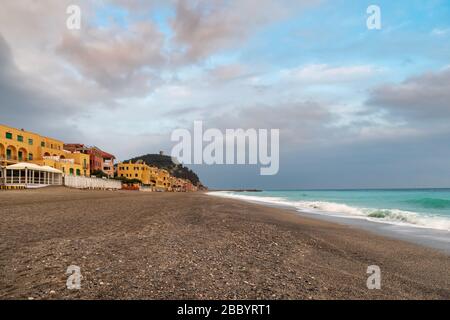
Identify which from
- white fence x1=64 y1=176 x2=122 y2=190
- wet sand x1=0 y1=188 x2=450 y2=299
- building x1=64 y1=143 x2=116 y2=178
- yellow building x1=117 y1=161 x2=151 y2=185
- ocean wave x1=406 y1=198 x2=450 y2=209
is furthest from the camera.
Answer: yellow building x1=117 y1=161 x2=151 y2=185

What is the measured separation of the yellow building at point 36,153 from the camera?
4375cm

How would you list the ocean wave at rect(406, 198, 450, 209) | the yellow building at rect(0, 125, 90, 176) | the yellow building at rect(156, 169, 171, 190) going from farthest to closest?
the yellow building at rect(156, 169, 171, 190) → the yellow building at rect(0, 125, 90, 176) → the ocean wave at rect(406, 198, 450, 209)

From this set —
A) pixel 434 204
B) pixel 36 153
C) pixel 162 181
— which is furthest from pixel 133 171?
pixel 434 204

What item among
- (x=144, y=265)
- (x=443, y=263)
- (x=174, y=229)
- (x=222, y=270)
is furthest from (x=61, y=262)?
(x=443, y=263)

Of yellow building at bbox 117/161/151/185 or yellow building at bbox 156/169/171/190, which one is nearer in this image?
yellow building at bbox 117/161/151/185

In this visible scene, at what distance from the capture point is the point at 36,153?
50.4m

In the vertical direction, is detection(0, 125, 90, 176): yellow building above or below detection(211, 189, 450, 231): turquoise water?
above

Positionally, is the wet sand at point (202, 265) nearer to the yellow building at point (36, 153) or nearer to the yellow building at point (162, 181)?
the yellow building at point (36, 153)

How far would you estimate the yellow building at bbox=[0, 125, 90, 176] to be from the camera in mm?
43750

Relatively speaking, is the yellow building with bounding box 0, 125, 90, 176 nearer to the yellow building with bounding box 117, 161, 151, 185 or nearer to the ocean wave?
the yellow building with bounding box 117, 161, 151, 185

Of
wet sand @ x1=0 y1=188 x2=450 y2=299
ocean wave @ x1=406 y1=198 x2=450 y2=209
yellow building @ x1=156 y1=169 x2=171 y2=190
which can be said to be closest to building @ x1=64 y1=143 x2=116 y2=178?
yellow building @ x1=156 y1=169 x2=171 y2=190

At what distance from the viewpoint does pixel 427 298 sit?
14.7 feet

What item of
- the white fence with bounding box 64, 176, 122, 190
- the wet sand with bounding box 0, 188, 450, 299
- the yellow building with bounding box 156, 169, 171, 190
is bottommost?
the yellow building with bounding box 156, 169, 171, 190
